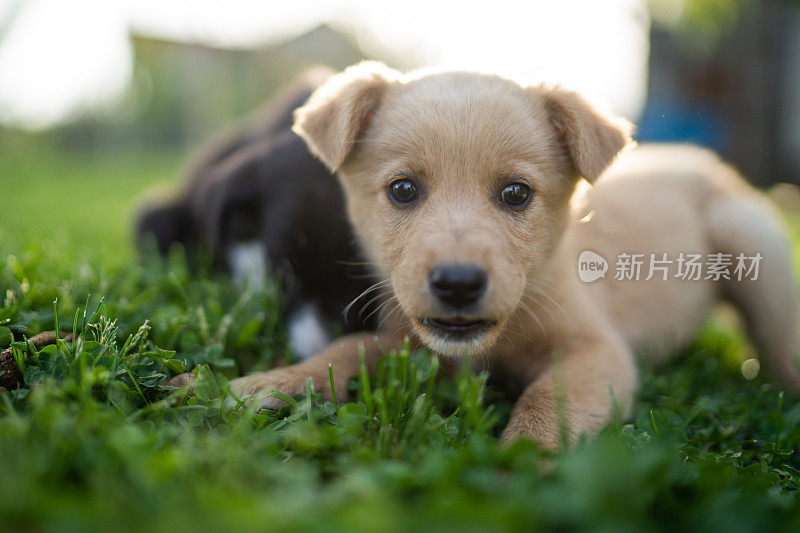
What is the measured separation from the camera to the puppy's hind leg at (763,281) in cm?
340

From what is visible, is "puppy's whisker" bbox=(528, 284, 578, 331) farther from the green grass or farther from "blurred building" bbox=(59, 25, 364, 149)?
"blurred building" bbox=(59, 25, 364, 149)

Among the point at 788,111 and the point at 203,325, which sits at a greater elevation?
the point at 788,111

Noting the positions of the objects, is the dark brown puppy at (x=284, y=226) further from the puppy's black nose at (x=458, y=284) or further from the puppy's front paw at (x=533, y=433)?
the puppy's front paw at (x=533, y=433)

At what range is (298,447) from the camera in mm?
1547

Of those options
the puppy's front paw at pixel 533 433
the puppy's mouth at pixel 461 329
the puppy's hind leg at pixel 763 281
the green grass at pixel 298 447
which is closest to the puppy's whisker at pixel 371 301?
the green grass at pixel 298 447

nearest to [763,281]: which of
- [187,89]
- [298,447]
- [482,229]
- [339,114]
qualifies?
[482,229]

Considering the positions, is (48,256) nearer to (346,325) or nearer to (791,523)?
(346,325)

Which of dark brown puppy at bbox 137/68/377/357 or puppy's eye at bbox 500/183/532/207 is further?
dark brown puppy at bbox 137/68/377/357

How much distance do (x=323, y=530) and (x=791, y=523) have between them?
2.92 feet

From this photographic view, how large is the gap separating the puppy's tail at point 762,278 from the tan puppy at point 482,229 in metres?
0.23

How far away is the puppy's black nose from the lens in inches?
77.3

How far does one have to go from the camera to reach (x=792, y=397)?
112 inches

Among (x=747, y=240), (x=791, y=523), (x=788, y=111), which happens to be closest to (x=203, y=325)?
(x=791, y=523)


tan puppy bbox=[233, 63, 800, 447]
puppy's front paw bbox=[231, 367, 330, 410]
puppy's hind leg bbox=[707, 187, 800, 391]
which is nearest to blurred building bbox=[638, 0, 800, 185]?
puppy's hind leg bbox=[707, 187, 800, 391]
